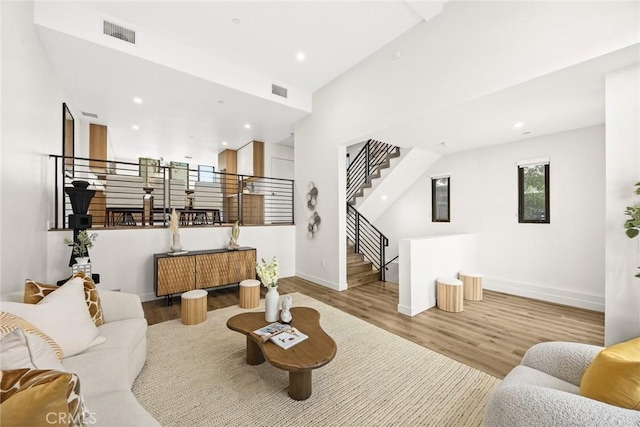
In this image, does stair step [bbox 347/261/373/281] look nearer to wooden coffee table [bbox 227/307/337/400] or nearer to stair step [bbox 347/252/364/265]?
stair step [bbox 347/252/364/265]

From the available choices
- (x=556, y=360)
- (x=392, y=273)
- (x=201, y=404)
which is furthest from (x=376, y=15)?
(x=392, y=273)

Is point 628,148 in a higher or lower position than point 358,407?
higher

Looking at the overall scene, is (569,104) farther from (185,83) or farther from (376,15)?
(185,83)

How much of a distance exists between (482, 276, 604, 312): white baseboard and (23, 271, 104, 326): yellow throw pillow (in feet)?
19.3

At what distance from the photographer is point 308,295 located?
4551 mm

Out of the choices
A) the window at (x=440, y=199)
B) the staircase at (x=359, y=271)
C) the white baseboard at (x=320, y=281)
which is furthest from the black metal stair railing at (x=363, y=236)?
the white baseboard at (x=320, y=281)

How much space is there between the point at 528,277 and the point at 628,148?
303 centimetres

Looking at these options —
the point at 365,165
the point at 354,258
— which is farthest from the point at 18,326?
the point at 365,165

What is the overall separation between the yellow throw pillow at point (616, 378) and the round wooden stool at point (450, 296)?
101 inches

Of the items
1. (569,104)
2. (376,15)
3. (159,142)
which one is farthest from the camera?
(159,142)

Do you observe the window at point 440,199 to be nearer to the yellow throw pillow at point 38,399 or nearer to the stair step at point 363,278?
the stair step at point 363,278

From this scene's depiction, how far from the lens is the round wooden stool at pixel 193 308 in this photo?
327cm

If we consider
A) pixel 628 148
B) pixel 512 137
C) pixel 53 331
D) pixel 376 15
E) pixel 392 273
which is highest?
pixel 376 15

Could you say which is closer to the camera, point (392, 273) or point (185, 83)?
point (185, 83)
